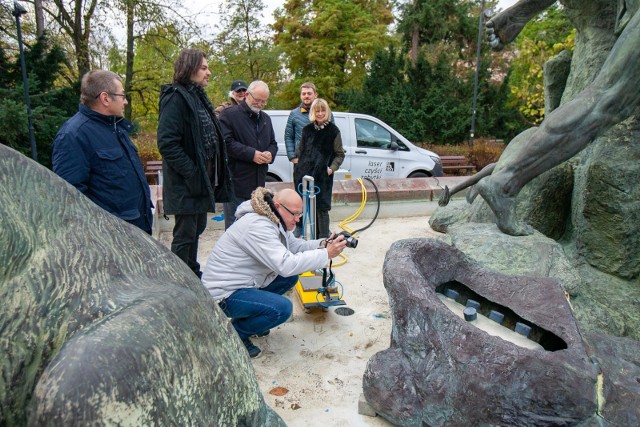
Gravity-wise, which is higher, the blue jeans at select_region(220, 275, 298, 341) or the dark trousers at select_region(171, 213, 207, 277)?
the dark trousers at select_region(171, 213, 207, 277)

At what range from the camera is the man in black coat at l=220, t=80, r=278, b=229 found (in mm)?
4977

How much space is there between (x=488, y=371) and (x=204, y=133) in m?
2.66

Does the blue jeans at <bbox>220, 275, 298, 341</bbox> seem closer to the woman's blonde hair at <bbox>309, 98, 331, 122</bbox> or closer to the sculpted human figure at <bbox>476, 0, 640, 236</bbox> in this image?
the sculpted human figure at <bbox>476, 0, 640, 236</bbox>

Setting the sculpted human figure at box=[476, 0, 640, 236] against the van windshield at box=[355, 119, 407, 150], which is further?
the van windshield at box=[355, 119, 407, 150]

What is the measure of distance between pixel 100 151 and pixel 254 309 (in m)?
1.31

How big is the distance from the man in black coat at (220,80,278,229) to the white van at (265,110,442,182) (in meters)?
4.19

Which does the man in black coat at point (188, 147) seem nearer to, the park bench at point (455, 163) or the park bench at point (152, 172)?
the park bench at point (152, 172)

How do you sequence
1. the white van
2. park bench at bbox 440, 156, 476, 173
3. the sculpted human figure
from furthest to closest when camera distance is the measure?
park bench at bbox 440, 156, 476, 173 < the white van < the sculpted human figure

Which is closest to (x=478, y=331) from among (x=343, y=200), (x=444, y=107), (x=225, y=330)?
(x=225, y=330)

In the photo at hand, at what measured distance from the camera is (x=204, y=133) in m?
4.08

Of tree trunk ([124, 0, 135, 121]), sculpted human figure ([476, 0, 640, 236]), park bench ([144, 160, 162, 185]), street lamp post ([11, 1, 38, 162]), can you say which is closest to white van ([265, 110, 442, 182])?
park bench ([144, 160, 162, 185])

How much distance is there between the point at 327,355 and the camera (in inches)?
138

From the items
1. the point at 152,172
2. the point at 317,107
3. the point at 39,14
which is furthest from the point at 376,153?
the point at 39,14

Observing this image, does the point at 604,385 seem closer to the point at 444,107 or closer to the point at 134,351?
the point at 134,351
